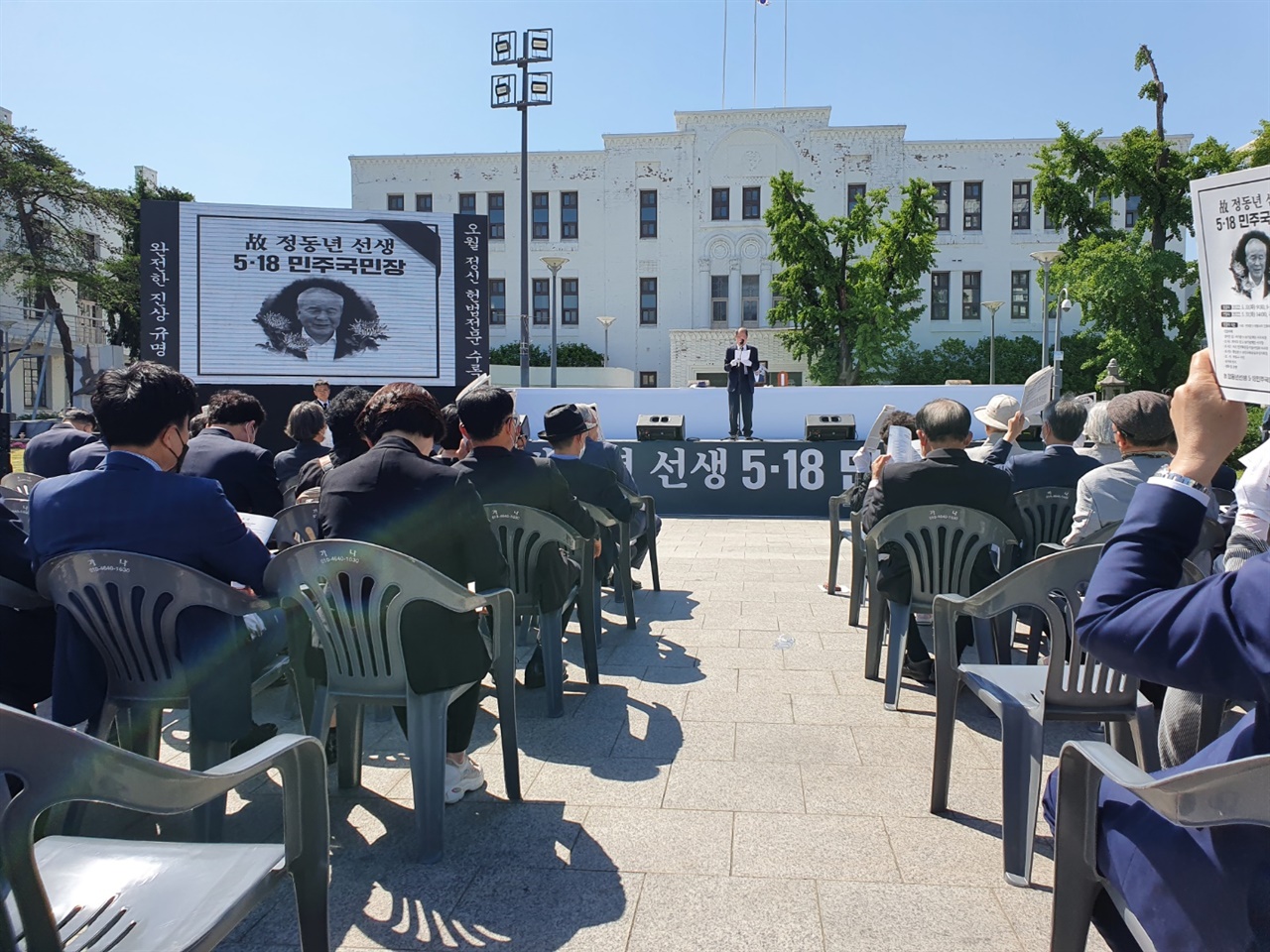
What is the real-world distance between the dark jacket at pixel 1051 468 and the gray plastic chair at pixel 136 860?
4199 mm

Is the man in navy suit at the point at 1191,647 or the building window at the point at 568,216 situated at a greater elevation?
the building window at the point at 568,216

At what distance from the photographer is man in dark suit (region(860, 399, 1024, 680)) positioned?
13.2 ft

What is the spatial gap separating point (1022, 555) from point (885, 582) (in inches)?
36.4

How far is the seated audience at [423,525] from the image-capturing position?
275 centimetres

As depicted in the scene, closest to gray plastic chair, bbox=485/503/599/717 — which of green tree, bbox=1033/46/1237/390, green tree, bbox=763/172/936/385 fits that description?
green tree, bbox=1033/46/1237/390

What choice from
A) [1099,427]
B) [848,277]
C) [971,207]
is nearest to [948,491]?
[1099,427]

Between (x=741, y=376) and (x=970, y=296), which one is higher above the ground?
(x=970, y=296)

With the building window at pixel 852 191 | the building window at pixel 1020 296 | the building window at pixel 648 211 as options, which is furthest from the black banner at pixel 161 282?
the building window at pixel 1020 296

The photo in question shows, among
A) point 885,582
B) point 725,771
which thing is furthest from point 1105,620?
point 885,582

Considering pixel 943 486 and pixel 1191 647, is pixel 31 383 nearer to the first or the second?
pixel 943 486

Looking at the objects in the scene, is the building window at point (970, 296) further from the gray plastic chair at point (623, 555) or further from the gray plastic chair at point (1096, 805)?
the gray plastic chair at point (1096, 805)

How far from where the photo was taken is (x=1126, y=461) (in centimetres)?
390

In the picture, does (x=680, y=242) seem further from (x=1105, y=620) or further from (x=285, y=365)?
(x=1105, y=620)

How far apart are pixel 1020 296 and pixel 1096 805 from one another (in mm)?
37702
